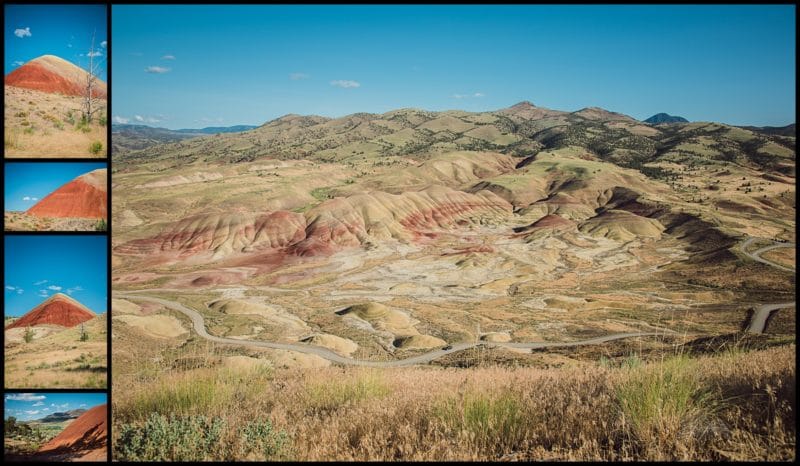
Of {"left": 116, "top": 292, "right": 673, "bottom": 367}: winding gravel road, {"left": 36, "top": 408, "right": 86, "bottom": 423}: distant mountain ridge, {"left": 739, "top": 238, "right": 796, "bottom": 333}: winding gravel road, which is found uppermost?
{"left": 36, "top": 408, "right": 86, "bottom": 423}: distant mountain ridge

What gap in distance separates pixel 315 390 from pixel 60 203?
4903mm

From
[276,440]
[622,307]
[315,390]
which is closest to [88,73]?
[276,440]

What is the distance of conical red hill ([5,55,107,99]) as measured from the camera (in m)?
5.88

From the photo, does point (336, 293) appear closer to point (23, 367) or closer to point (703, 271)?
point (703, 271)

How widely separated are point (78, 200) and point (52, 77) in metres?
1.53

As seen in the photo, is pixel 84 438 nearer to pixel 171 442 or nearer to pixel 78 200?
pixel 171 442

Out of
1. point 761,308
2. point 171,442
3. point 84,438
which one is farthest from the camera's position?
point 761,308

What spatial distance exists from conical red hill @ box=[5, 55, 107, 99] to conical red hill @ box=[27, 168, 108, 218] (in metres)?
1.04

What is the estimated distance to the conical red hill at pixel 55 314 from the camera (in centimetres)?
586

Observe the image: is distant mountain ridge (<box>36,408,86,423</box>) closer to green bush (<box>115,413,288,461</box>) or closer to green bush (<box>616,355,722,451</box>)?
green bush (<box>115,413,288,461</box>)

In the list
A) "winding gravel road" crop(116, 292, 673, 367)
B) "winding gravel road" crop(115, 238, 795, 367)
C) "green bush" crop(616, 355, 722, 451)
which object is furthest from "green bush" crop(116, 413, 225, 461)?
"winding gravel road" crop(116, 292, 673, 367)

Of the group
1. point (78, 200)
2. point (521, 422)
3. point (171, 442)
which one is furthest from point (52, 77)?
point (521, 422)

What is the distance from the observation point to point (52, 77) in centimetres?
606

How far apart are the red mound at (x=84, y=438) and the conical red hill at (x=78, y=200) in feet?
7.82
